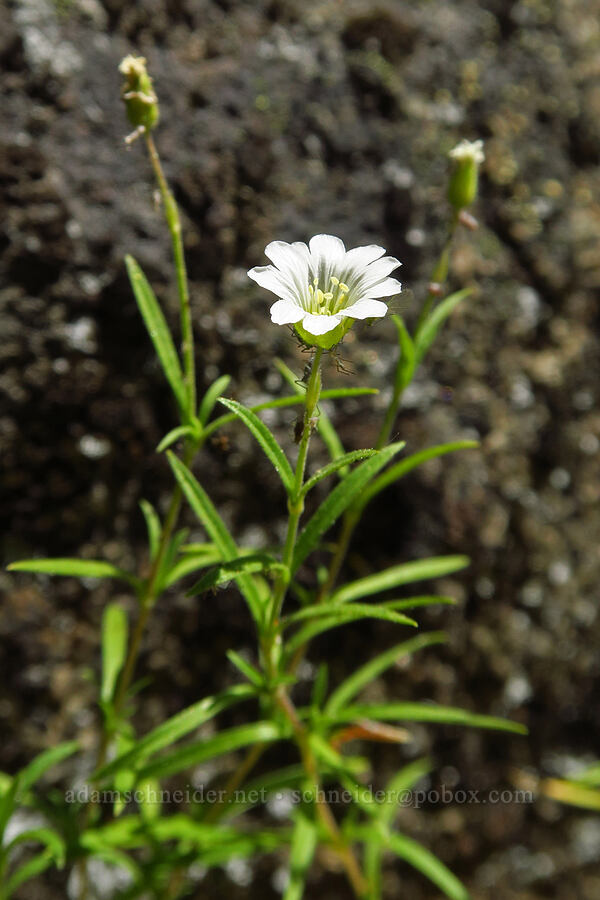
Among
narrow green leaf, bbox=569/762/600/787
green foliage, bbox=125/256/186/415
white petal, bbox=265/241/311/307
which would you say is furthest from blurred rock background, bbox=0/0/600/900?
white petal, bbox=265/241/311/307

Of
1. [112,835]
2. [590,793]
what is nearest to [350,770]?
[112,835]

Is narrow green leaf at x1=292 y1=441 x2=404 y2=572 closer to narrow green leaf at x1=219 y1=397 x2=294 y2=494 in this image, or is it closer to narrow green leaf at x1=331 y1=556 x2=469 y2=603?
narrow green leaf at x1=219 y1=397 x2=294 y2=494

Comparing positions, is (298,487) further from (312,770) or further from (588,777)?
(588,777)

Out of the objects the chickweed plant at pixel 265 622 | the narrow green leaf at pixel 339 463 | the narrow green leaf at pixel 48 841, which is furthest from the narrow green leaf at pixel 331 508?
the narrow green leaf at pixel 48 841

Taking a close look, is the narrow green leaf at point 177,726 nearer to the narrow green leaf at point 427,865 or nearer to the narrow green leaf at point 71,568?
the narrow green leaf at point 71,568

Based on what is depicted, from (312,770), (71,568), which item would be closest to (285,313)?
(71,568)

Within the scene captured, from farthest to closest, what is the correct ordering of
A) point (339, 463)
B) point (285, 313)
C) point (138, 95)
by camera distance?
point (138, 95)
point (339, 463)
point (285, 313)

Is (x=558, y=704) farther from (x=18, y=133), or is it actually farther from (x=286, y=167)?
(x=18, y=133)

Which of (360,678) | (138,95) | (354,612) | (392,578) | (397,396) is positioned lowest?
(360,678)
